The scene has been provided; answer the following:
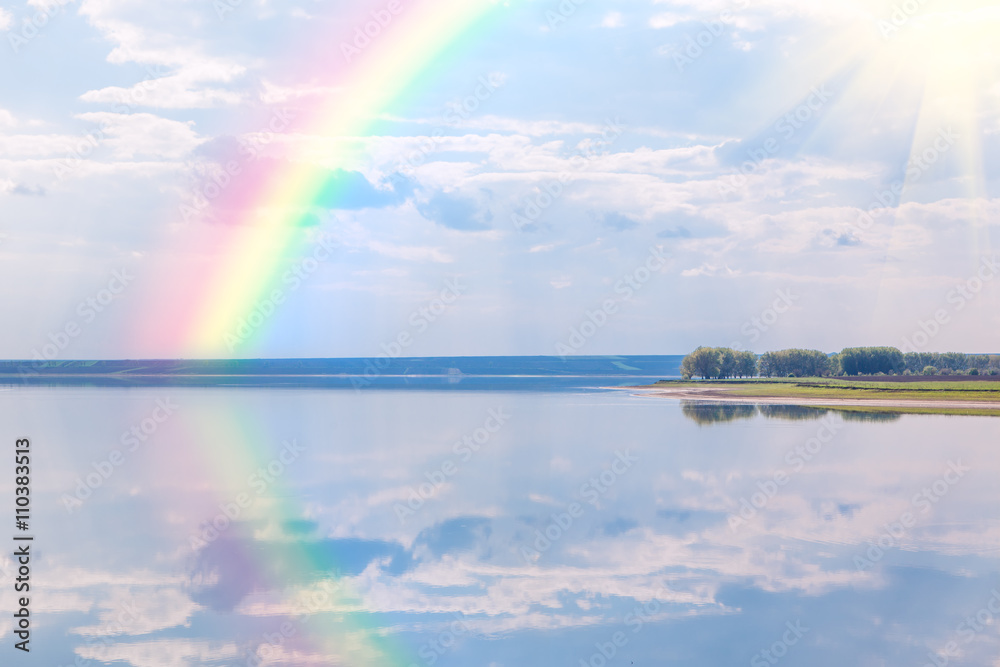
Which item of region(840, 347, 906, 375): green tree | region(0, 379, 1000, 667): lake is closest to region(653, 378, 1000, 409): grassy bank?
region(840, 347, 906, 375): green tree

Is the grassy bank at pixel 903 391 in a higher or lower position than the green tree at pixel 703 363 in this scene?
lower

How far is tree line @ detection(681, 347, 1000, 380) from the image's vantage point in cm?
15876

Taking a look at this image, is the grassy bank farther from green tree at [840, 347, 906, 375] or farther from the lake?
the lake

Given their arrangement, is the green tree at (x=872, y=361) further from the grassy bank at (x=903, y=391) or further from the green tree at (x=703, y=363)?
the grassy bank at (x=903, y=391)

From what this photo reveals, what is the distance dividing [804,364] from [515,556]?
522 ft

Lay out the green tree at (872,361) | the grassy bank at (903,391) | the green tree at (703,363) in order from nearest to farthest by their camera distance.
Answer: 1. the grassy bank at (903,391)
2. the green tree at (872,361)
3. the green tree at (703,363)

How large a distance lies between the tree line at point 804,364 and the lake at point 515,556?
125 m

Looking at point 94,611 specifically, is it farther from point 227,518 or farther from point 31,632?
point 227,518

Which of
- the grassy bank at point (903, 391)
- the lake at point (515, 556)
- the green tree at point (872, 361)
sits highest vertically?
the green tree at point (872, 361)

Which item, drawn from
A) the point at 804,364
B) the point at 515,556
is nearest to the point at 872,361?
the point at 804,364

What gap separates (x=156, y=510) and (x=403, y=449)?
17213mm

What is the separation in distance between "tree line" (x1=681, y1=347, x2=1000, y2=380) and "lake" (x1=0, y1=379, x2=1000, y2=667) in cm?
12521

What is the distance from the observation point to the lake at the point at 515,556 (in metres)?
14.6

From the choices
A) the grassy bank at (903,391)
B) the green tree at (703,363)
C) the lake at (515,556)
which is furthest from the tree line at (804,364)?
the lake at (515,556)
